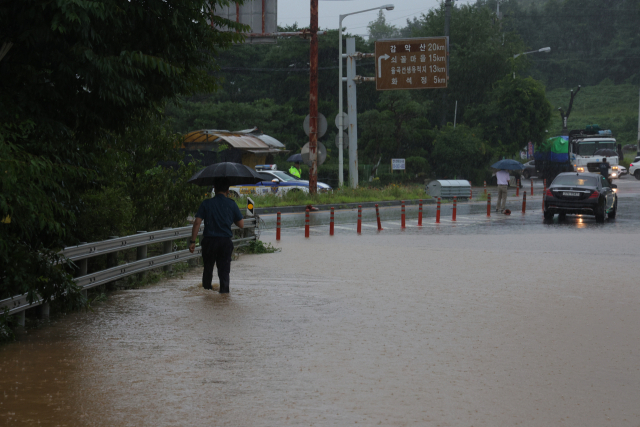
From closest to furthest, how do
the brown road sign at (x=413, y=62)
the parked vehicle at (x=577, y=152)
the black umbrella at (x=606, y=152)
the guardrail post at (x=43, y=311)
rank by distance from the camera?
the guardrail post at (x=43, y=311)
the brown road sign at (x=413, y=62)
the parked vehicle at (x=577, y=152)
the black umbrella at (x=606, y=152)

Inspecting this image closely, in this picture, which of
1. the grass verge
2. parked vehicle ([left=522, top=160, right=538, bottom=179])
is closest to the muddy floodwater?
the grass verge

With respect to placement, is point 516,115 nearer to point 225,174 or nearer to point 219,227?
point 225,174

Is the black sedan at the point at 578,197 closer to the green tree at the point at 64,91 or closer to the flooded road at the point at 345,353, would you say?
the flooded road at the point at 345,353

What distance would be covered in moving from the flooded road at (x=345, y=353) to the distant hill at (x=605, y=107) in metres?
90.1

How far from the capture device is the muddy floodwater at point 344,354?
558 centimetres

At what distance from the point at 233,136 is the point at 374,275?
108 feet

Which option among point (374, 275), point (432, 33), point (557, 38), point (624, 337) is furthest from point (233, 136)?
point (557, 38)

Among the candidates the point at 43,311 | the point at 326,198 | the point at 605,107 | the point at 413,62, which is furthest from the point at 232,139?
the point at 605,107

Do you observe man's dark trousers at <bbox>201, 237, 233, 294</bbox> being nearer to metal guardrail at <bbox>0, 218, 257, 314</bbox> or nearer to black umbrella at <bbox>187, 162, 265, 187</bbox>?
black umbrella at <bbox>187, 162, 265, 187</bbox>

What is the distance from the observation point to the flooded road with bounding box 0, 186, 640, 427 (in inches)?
220

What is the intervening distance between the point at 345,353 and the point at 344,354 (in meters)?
0.04

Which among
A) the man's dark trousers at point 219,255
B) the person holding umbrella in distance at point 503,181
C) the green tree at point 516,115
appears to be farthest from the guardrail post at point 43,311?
the green tree at point 516,115

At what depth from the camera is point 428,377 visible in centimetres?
654

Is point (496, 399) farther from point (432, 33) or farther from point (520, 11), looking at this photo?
point (520, 11)
